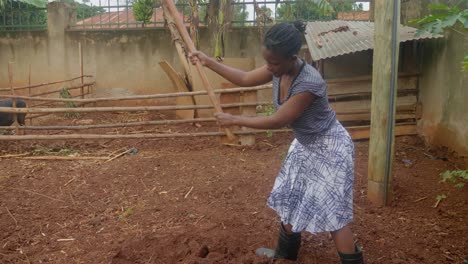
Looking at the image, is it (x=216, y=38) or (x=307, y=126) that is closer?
(x=307, y=126)

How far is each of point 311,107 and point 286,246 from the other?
0.95m

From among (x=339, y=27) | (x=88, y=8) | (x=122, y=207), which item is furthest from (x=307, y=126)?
(x=88, y=8)

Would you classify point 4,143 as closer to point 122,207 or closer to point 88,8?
point 122,207

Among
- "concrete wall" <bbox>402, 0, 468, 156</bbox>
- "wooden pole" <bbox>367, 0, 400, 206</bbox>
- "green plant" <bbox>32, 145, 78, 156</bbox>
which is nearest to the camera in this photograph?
"wooden pole" <bbox>367, 0, 400, 206</bbox>

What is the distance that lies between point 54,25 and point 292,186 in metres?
8.70

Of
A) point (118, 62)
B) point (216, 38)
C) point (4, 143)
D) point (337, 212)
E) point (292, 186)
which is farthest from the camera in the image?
point (118, 62)

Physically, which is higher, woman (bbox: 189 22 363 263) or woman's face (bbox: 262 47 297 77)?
woman's face (bbox: 262 47 297 77)

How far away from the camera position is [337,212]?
2266mm

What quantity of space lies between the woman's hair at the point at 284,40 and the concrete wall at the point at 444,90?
10.2ft

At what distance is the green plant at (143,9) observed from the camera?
8773 millimetres

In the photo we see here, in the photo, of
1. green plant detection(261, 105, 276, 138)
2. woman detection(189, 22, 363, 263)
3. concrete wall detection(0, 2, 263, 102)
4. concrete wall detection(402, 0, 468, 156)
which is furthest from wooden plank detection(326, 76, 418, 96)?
woman detection(189, 22, 363, 263)

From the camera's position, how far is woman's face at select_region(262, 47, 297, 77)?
212 centimetres

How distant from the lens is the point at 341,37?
18.9 ft

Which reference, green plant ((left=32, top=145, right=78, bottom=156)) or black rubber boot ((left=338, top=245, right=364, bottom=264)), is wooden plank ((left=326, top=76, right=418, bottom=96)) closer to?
green plant ((left=32, top=145, right=78, bottom=156))
